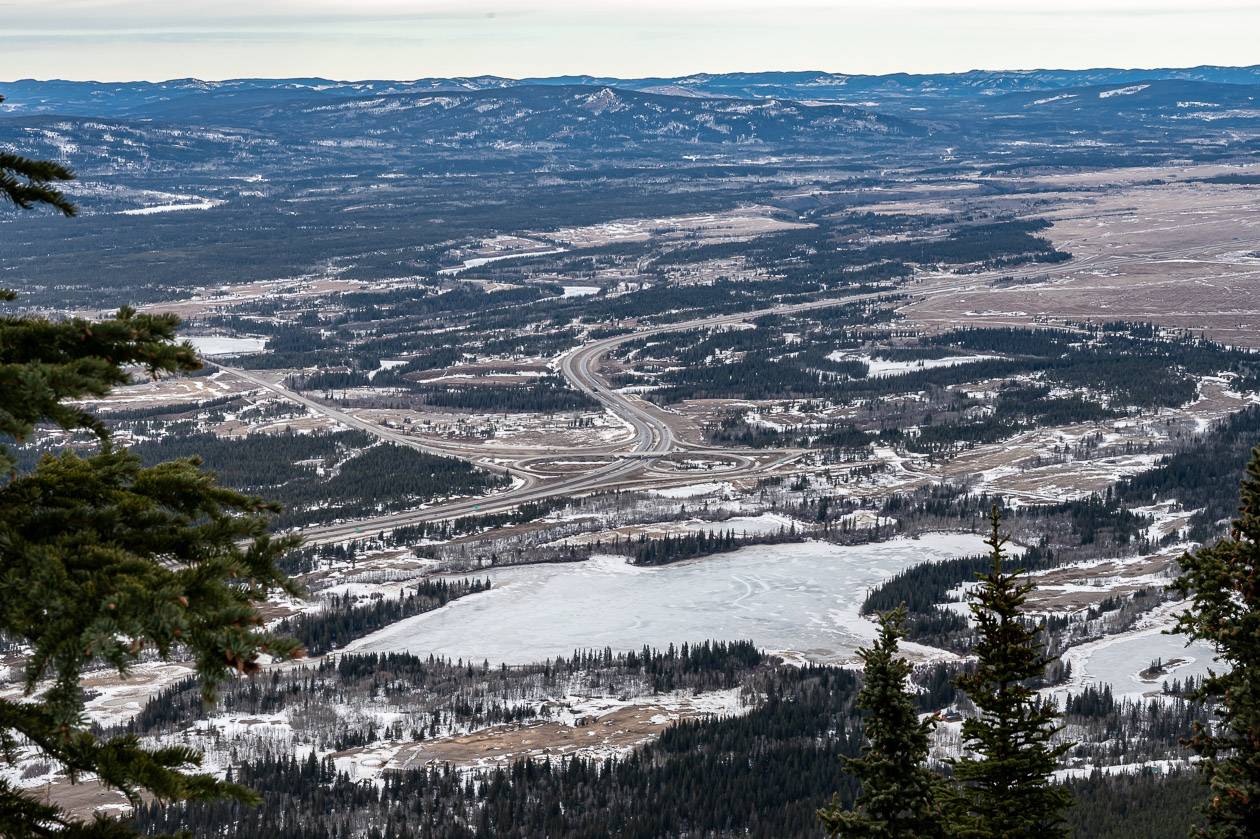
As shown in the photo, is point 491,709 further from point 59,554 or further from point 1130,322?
point 1130,322

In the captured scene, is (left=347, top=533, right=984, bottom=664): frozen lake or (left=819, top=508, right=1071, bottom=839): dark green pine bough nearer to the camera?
(left=819, top=508, right=1071, bottom=839): dark green pine bough

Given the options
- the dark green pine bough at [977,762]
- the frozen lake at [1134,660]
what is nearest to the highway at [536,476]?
the frozen lake at [1134,660]

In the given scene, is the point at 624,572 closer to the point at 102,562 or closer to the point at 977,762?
the point at 977,762

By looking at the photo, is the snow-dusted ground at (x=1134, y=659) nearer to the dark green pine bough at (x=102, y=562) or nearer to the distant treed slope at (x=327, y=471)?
the distant treed slope at (x=327, y=471)

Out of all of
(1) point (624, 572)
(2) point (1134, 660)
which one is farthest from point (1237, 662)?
(1) point (624, 572)

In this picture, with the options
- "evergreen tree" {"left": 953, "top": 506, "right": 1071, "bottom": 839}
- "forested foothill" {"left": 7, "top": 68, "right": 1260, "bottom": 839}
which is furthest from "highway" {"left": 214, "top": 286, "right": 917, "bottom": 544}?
"evergreen tree" {"left": 953, "top": 506, "right": 1071, "bottom": 839}

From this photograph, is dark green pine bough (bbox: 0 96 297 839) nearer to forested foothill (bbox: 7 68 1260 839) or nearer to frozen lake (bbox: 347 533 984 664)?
forested foothill (bbox: 7 68 1260 839)
